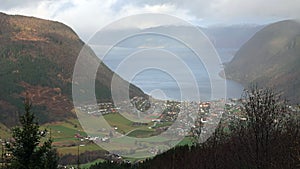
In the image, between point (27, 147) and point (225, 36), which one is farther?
point (225, 36)

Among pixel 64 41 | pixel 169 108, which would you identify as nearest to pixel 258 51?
pixel 64 41

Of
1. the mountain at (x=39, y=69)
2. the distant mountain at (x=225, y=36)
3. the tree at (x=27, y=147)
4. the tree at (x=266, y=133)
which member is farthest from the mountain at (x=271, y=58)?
the tree at (x=27, y=147)

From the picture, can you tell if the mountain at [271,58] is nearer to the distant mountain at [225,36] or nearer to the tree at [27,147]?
the distant mountain at [225,36]

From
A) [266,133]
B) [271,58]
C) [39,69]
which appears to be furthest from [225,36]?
[271,58]

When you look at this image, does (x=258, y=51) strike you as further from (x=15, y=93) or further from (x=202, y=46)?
(x=202, y=46)

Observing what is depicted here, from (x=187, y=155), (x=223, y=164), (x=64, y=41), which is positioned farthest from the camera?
(x=64, y=41)

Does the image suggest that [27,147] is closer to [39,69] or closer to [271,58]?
[39,69]
